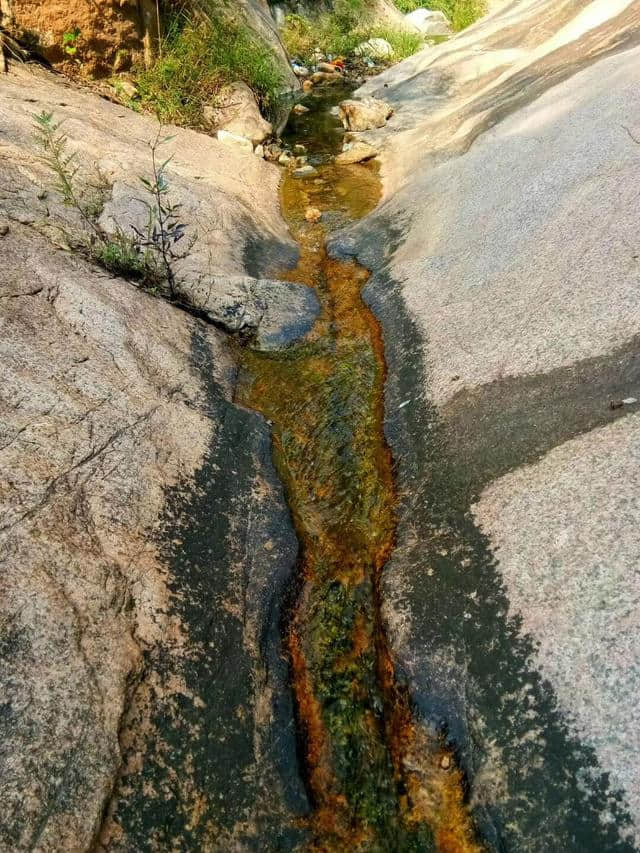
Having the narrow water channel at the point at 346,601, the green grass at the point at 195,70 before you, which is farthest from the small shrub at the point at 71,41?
the narrow water channel at the point at 346,601

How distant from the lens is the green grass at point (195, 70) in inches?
267

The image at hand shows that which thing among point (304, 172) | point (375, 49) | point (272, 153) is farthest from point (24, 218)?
point (375, 49)

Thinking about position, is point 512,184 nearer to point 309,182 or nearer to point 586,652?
point 309,182

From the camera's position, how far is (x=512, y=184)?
4555 mm

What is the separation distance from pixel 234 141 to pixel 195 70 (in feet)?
3.33

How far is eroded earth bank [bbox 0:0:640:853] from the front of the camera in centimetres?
176

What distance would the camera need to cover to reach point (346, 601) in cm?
243

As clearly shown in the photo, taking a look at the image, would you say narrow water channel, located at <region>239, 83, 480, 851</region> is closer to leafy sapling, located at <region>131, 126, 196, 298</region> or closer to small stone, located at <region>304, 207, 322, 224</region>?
leafy sapling, located at <region>131, 126, 196, 298</region>

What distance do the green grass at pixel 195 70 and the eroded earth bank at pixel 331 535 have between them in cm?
269

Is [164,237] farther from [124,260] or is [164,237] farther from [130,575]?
[130,575]

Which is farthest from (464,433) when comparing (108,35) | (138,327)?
(108,35)

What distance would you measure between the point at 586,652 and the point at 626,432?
87 cm

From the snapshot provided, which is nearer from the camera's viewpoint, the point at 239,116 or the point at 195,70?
the point at 195,70

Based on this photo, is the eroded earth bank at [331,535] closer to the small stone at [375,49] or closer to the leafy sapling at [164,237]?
the leafy sapling at [164,237]
